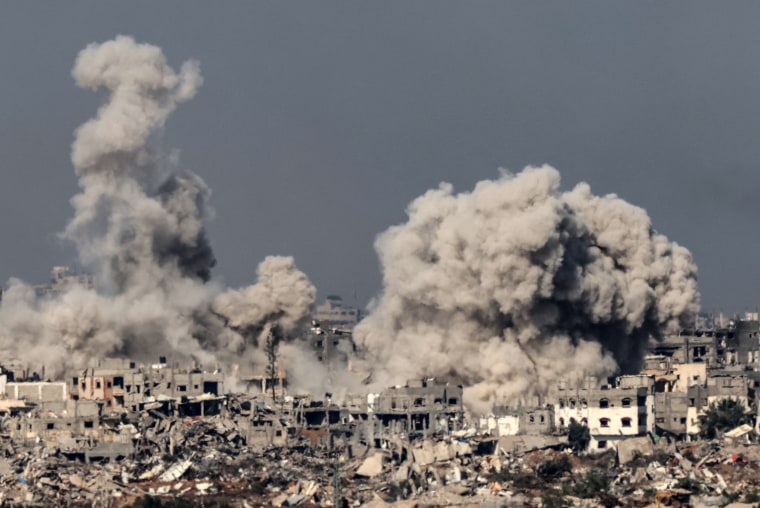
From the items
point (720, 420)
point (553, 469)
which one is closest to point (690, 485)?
point (553, 469)

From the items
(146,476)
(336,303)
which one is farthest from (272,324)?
(336,303)

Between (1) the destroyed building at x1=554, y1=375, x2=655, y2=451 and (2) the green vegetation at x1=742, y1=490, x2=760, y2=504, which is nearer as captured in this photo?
(2) the green vegetation at x1=742, y1=490, x2=760, y2=504

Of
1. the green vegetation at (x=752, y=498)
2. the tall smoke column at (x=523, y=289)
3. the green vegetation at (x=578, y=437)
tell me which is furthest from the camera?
the tall smoke column at (x=523, y=289)

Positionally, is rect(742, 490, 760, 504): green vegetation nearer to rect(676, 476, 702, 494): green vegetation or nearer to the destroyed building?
rect(676, 476, 702, 494): green vegetation

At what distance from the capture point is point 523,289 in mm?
76000

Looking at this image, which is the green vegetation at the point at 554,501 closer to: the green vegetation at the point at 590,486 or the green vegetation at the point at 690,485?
the green vegetation at the point at 590,486

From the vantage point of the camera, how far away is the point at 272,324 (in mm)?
83062

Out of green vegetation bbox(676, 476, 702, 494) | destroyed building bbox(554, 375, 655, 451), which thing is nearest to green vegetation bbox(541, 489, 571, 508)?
green vegetation bbox(676, 476, 702, 494)

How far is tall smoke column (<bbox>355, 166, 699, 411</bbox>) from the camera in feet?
250

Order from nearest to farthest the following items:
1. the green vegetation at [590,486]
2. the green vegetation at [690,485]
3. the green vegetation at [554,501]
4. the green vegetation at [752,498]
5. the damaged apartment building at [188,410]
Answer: the green vegetation at [752,498] < the green vegetation at [554,501] < the green vegetation at [590,486] < the green vegetation at [690,485] < the damaged apartment building at [188,410]

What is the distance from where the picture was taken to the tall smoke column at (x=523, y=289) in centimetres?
7619

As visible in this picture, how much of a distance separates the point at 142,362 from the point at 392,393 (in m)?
9.32

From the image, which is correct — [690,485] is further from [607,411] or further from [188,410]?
[188,410]

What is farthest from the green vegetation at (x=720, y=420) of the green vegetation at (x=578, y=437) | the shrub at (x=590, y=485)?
the shrub at (x=590, y=485)
